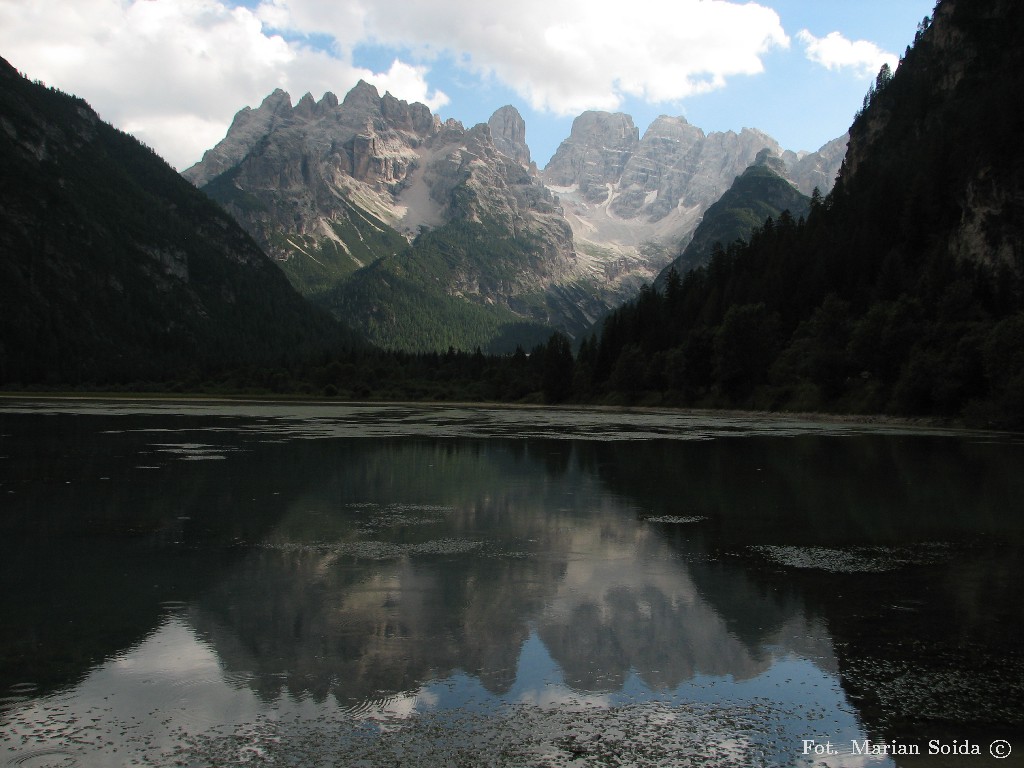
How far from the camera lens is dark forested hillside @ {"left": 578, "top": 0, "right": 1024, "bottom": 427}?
3332 inches

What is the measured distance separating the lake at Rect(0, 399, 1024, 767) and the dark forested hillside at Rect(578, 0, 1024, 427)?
60596mm

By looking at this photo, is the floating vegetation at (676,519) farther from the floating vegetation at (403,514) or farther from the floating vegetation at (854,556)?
the floating vegetation at (403,514)

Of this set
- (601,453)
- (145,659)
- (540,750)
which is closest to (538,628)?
(540,750)

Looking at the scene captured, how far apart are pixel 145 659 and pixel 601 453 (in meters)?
36.1

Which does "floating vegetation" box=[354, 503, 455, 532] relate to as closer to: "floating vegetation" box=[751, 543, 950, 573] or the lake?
the lake

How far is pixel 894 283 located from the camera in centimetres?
11094

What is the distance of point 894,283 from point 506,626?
11441 cm

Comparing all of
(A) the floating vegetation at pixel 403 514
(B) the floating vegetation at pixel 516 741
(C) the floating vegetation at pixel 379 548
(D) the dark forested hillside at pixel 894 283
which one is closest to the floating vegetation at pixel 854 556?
(C) the floating vegetation at pixel 379 548

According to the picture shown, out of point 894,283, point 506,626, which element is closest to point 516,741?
point 506,626

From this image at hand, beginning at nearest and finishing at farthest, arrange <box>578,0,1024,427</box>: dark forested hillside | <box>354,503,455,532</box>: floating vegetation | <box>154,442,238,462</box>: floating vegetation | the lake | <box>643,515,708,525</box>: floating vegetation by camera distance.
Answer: the lake, <box>354,503,455,532</box>: floating vegetation, <box>643,515,708,525</box>: floating vegetation, <box>154,442,238,462</box>: floating vegetation, <box>578,0,1024,427</box>: dark forested hillside

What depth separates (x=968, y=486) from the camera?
30.2 m

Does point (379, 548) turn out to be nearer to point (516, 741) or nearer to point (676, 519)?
point (676, 519)

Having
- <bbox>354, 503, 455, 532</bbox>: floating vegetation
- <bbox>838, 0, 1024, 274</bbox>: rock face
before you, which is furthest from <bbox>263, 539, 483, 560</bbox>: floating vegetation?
<bbox>838, 0, 1024, 274</bbox>: rock face

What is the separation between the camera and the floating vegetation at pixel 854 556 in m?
16.9
